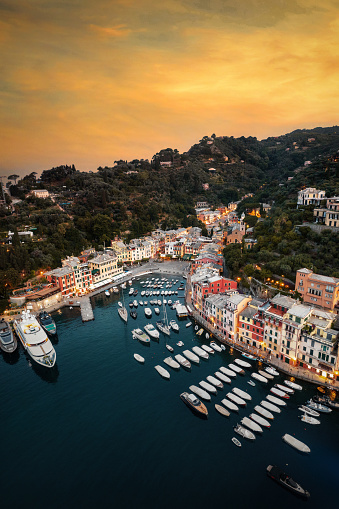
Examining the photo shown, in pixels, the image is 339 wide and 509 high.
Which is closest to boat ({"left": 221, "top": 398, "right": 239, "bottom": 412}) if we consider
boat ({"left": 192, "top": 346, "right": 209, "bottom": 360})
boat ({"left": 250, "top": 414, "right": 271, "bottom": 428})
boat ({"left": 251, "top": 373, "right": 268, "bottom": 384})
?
boat ({"left": 250, "top": 414, "right": 271, "bottom": 428})

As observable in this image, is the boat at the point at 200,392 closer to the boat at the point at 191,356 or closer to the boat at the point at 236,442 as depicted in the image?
the boat at the point at 191,356

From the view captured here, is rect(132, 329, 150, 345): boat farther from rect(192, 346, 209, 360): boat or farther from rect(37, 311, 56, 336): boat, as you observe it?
rect(37, 311, 56, 336): boat

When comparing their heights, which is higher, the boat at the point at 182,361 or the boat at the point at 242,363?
the boat at the point at 242,363

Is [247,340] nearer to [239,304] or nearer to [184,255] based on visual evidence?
[239,304]

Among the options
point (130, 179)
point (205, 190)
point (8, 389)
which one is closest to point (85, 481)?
point (8, 389)

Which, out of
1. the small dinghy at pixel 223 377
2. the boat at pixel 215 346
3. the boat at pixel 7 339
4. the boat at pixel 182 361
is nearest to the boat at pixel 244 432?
the small dinghy at pixel 223 377
